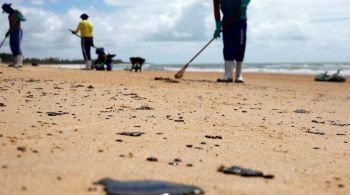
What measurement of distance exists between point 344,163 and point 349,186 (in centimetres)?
64

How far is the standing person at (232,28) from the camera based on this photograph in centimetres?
1123

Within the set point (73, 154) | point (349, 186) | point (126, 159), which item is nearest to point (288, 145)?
point (349, 186)

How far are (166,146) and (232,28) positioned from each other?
8.16m

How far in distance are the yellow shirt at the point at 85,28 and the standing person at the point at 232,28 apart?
7981 millimetres

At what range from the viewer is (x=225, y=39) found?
11.5m

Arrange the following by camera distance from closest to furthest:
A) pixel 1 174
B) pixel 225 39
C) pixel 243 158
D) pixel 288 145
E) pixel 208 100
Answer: pixel 1 174 → pixel 243 158 → pixel 288 145 → pixel 208 100 → pixel 225 39

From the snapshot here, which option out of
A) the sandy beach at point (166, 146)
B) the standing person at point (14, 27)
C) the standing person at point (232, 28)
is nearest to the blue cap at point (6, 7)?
the standing person at point (14, 27)

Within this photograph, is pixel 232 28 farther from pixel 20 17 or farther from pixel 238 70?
pixel 20 17

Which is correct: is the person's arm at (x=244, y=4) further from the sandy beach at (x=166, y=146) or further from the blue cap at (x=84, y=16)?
the blue cap at (x=84, y=16)

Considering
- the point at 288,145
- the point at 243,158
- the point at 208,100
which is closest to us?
the point at 243,158

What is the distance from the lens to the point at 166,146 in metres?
3.50

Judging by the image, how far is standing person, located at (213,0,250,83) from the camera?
11.2 metres

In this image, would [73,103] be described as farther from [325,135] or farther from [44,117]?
[325,135]

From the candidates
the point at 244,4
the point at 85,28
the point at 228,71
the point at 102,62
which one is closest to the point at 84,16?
the point at 85,28
